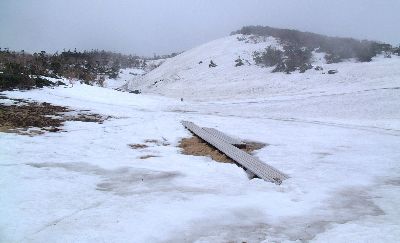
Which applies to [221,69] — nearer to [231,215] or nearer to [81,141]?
[81,141]

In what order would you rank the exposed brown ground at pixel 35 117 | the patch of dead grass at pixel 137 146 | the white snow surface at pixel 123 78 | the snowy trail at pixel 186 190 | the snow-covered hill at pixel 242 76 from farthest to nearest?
1. the white snow surface at pixel 123 78
2. the snow-covered hill at pixel 242 76
3. the exposed brown ground at pixel 35 117
4. the patch of dead grass at pixel 137 146
5. the snowy trail at pixel 186 190

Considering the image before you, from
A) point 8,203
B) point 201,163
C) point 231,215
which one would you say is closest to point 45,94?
point 201,163

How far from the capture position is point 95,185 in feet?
23.3

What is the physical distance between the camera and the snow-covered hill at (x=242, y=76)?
21750 millimetres

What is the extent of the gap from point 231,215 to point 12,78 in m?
16.7

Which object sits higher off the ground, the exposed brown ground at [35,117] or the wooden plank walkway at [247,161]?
the exposed brown ground at [35,117]

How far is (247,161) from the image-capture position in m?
8.98

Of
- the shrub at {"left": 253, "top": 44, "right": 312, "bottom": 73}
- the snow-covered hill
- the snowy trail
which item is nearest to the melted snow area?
the snowy trail

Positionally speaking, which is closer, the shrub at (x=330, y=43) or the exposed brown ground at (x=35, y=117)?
the exposed brown ground at (x=35, y=117)

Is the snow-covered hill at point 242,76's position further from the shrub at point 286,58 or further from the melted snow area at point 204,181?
the melted snow area at point 204,181

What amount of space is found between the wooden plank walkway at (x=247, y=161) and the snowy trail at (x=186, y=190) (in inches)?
10.9

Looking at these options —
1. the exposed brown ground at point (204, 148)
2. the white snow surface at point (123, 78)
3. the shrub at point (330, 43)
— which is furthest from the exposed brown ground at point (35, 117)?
the shrub at point (330, 43)

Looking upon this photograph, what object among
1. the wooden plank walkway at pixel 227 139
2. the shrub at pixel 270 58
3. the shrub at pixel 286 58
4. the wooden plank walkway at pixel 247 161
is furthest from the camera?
the shrub at pixel 270 58

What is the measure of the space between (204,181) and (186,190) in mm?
711
